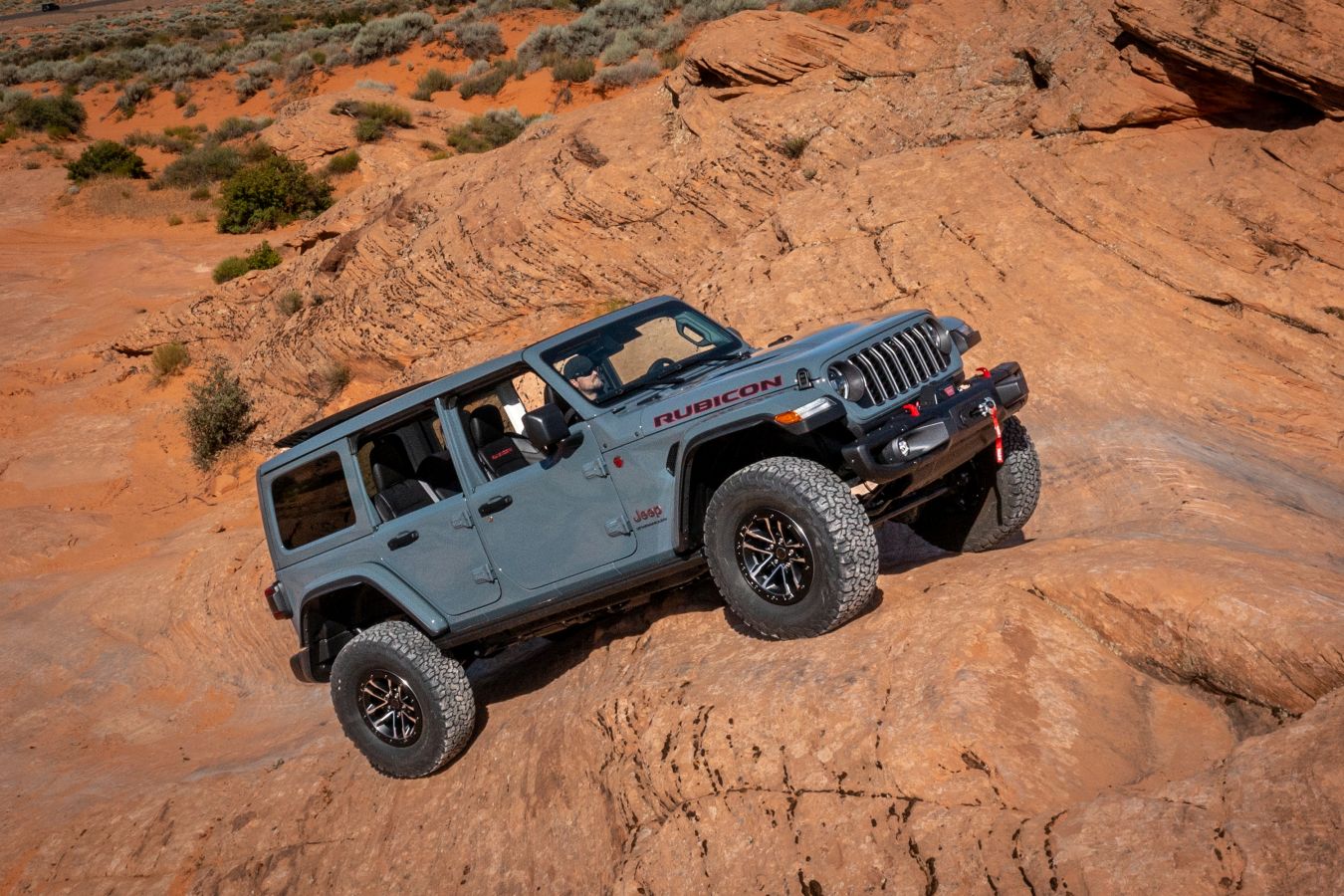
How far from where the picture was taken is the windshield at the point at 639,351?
19.6ft

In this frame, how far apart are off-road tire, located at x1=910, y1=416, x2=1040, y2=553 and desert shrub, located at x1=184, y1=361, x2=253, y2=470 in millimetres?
13579

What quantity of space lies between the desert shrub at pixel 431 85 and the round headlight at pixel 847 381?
31.4 metres

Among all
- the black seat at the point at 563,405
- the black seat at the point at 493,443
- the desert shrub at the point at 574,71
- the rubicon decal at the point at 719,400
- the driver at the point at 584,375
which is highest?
the rubicon decal at the point at 719,400

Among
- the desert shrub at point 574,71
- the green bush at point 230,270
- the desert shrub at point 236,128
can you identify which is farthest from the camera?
the desert shrub at point 236,128

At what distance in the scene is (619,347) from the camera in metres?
6.23

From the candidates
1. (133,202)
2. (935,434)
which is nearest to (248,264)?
(133,202)

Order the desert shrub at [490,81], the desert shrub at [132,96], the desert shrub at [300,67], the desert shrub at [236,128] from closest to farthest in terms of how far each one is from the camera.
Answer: the desert shrub at [490,81] → the desert shrub at [236,128] → the desert shrub at [300,67] → the desert shrub at [132,96]

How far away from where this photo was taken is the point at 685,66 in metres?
14.9

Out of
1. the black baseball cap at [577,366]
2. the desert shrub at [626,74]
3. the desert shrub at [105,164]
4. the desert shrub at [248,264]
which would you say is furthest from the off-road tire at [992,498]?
the desert shrub at [105,164]

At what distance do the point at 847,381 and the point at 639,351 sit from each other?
1586 millimetres

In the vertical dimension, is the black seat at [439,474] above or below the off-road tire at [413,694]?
above

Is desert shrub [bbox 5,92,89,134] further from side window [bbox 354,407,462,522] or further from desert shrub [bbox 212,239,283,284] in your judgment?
side window [bbox 354,407,462,522]

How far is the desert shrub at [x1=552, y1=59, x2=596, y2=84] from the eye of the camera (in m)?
30.5

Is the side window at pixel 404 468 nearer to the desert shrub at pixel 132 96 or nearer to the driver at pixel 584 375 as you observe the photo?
the driver at pixel 584 375
